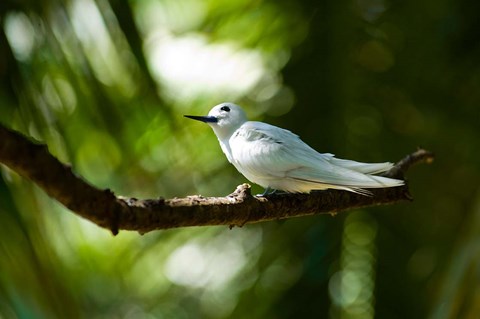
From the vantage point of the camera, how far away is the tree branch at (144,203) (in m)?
1.39

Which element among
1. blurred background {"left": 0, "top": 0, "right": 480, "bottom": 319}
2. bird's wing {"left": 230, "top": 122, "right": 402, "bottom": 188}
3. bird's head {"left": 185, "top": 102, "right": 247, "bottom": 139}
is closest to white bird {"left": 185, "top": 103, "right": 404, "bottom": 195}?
bird's wing {"left": 230, "top": 122, "right": 402, "bottom": 188}

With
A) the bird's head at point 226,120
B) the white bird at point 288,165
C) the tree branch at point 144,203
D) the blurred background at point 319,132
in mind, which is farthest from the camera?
the blurred background at point 319,132

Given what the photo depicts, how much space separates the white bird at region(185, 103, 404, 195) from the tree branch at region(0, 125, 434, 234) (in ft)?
0.32

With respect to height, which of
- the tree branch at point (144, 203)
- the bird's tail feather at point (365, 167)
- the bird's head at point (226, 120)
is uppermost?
the bird's head at point (226, 120)

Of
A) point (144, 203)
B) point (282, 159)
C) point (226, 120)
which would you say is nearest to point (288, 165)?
point (282, 159)

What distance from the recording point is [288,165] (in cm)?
269

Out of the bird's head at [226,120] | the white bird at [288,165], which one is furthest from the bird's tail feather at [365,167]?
the bird's head at [226,120]

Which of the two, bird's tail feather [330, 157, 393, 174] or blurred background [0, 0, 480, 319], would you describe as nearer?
bird's tail feather [330, 157, 393, 174]

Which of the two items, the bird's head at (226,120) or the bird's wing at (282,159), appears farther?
the bird's head at (226,120)

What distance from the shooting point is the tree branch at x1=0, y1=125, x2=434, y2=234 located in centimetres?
139

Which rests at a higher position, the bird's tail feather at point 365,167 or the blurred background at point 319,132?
the blurred background at point 319,132

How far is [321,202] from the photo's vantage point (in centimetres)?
256

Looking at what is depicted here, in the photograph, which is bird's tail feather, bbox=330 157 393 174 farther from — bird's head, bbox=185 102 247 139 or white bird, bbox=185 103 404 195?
bird's head, bbox=185 102 247 139

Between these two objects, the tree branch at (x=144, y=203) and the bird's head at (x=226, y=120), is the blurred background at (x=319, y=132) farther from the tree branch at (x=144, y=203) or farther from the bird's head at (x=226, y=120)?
the tree branch at (x=144, y=203)
